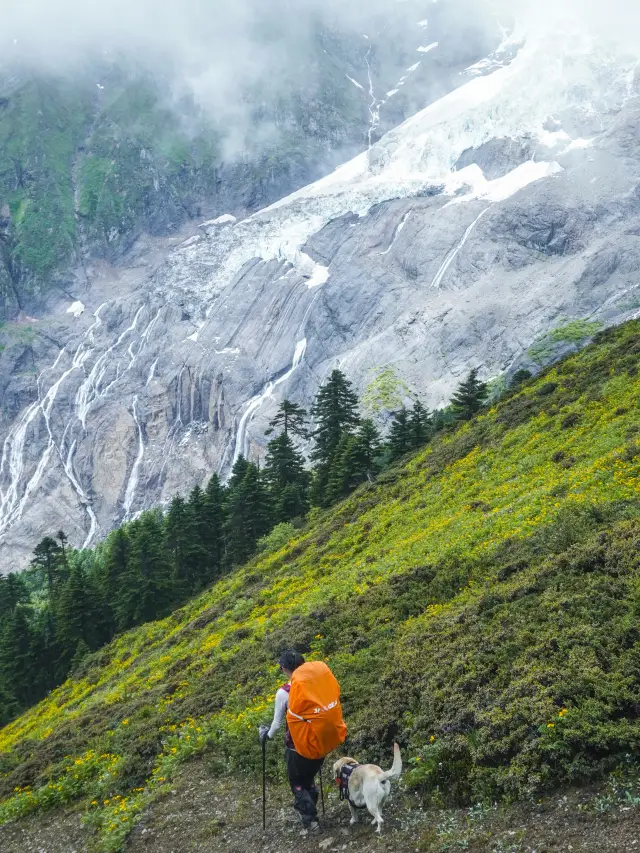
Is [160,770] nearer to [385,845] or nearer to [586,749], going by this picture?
[385,845]

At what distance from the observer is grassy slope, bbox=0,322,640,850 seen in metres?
8.61

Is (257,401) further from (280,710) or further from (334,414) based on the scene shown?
(280,710)

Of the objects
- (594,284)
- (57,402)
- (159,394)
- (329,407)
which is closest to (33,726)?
(329,407)

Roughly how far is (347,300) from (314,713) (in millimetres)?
142546

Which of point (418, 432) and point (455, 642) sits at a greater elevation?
point (455, 642)

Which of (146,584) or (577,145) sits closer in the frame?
(146,584)

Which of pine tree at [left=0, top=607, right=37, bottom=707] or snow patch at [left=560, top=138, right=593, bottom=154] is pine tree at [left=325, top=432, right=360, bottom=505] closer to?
pine tree at [left=0, top=607, right=37, bottom=707]

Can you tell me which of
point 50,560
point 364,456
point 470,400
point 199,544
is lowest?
point 199,544

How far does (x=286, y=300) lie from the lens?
156625mm

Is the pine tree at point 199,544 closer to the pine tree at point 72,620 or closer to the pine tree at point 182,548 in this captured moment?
the pine tree at point 182,548

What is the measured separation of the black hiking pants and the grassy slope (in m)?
1.36

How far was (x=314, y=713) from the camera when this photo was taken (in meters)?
8.32

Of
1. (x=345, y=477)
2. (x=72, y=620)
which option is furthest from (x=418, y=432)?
(x=72, y=620)

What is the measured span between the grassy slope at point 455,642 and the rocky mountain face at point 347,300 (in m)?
89.4
